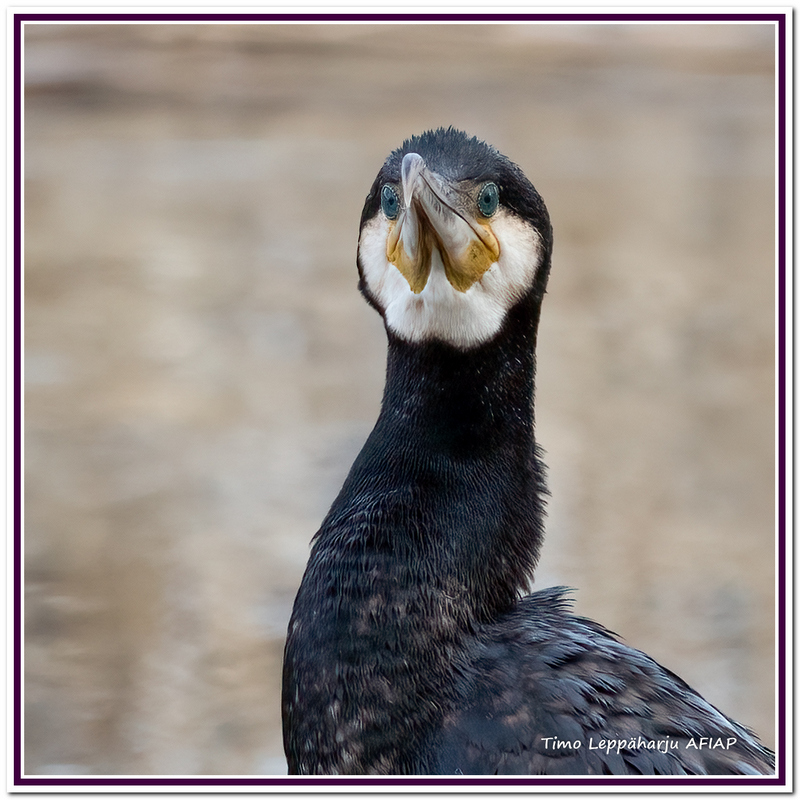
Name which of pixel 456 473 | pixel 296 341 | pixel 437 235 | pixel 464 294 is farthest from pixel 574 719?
pixel 296 341

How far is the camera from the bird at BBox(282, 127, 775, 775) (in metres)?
2.08

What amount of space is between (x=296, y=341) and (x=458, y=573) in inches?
190

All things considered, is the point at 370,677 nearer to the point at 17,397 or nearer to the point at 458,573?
the point at 458,573

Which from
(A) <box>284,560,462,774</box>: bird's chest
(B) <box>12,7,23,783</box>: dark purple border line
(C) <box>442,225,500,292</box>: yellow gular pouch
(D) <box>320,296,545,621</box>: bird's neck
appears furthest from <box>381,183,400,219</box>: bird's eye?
(B) <box>12,7,23,783</box>: dark purple border line

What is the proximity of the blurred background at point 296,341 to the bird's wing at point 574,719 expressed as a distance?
1.67 meters

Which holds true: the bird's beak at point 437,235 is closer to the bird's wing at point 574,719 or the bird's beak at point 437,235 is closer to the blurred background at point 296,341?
the bird's wing at point 574,719

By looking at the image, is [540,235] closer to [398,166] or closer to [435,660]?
[398,166]

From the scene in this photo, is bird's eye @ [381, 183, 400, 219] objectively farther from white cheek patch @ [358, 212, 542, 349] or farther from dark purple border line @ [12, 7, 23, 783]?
dark purple border line @ [12, 7, 23, 783]

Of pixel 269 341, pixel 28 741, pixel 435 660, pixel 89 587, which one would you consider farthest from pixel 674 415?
pixel 435 660

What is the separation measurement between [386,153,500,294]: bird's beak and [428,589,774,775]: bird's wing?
75 cm

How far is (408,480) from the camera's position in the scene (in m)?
2.29

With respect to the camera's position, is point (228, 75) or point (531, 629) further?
point (228, 75)
